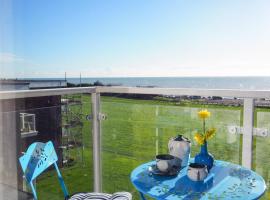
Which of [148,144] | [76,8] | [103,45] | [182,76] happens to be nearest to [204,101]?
[148,144]

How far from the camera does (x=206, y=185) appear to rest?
144cm

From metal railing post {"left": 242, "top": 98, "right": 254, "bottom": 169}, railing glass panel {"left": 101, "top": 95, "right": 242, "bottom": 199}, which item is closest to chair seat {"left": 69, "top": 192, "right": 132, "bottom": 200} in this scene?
railing glass panel {"left": 101, "top": 95, "right": 242, "bottom": 199}

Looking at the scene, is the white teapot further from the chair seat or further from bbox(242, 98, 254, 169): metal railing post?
bbox(242, 98, 254, 169): metal railing post

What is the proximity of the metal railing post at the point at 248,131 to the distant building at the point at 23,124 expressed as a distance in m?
1.52

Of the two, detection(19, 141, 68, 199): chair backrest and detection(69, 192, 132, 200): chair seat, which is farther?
detection(19, 141, 68, 199): chair backrest

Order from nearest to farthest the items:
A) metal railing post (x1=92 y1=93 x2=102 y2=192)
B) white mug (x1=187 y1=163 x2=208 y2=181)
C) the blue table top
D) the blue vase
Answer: the blue table top, white mug (x1=187 y1=163 x2=208 y2=181), the blue vase, metal railing post (x1=92 y1=93 x2=102 y2=192)

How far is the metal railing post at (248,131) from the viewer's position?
211 cm

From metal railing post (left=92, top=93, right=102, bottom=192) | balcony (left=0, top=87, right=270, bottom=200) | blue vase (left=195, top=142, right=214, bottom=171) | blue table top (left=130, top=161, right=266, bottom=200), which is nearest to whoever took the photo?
blue table top (left=130, top=161, right=266, bottom=200)

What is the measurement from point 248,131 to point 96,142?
4.84 feet

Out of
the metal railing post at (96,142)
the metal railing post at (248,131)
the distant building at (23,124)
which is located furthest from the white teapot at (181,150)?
the metal railing post at (96,142)

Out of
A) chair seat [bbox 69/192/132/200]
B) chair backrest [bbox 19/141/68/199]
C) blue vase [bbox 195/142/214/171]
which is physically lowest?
chair seat [bbox 69/192/132/200]

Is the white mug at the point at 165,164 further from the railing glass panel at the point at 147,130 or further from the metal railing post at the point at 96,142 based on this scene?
the metal railing post at the point at 96,142

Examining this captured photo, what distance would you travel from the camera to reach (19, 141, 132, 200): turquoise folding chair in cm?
184

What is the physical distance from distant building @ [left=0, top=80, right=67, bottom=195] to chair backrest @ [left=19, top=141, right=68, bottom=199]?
2.9 inches
